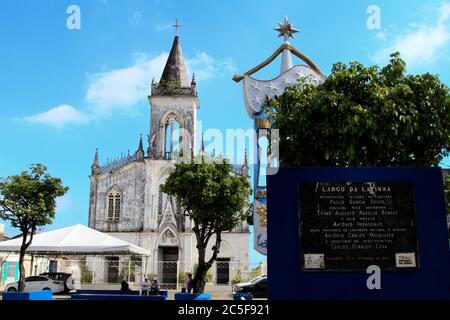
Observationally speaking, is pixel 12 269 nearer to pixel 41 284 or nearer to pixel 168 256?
pixel 41 284

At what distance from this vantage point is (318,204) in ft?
26.7

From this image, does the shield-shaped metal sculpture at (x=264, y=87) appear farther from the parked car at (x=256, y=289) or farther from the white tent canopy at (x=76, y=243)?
the white tent canopy at (x=76, y=243)

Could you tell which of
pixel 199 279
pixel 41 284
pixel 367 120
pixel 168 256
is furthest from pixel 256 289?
pixel 168 256

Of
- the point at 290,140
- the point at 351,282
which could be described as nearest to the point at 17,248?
the point at 290,140

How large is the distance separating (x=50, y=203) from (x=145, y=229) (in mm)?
16387

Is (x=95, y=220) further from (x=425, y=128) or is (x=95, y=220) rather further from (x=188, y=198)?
(x=425, y=128)

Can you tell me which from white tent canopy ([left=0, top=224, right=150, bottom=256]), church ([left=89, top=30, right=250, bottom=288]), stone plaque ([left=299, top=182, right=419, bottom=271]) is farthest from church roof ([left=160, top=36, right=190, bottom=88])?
stone plaque ([left=299, top=182, right=419, bottom=271])

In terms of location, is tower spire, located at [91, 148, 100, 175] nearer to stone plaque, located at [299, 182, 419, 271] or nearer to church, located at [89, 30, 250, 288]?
church, located at [89, 30, 250, 288]

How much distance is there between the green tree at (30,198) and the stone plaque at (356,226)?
56.2 feet

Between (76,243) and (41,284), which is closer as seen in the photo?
(76,243)

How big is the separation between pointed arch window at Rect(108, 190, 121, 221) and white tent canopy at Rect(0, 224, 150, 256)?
1895 centimetres

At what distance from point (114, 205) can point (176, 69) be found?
42.8 ft

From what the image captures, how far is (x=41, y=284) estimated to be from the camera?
79.6 ft

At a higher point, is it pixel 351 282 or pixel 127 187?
pixel 127 187
